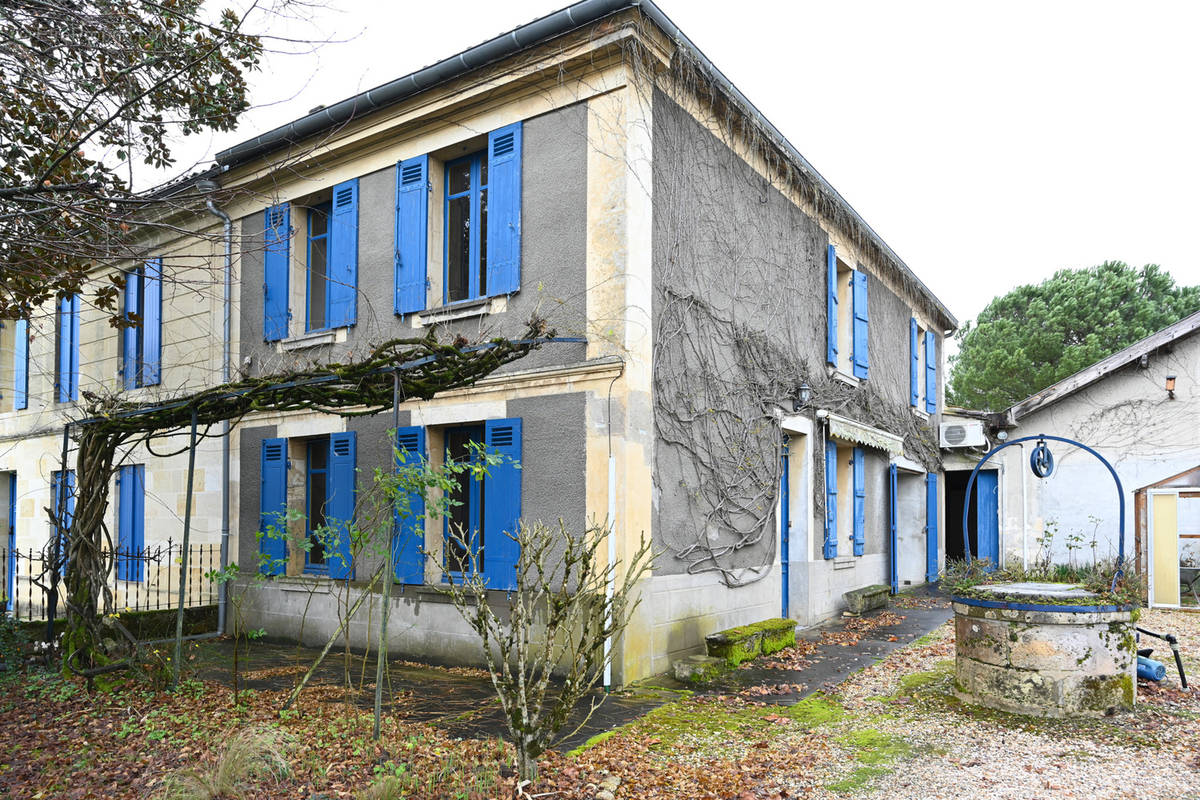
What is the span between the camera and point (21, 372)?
1312 cm

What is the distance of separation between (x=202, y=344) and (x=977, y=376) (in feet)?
96.7

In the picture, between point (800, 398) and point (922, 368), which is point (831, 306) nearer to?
point (800, 398)

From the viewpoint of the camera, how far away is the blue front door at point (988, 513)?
49.8 feet

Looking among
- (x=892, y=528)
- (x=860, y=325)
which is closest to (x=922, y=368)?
(x=892, y=528)

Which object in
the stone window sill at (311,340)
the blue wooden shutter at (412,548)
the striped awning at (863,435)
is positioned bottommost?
the blue wooden shutter at (412,548)

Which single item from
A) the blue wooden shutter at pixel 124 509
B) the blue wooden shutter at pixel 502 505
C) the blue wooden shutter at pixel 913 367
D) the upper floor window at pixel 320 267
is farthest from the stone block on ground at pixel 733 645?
the blue wooden shutter at pixel 913 367

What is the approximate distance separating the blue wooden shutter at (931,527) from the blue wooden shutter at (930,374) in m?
1.41

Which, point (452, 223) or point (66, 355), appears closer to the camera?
point (452, 223)

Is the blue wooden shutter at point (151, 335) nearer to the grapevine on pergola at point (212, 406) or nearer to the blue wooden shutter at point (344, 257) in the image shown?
the blue wooden shutter at point (344, 257)

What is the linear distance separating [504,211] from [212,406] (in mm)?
3078

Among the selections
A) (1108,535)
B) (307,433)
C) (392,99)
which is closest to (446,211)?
(392,99)

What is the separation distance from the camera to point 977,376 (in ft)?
108

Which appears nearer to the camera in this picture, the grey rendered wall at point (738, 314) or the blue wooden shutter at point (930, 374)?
the grey rendered wall at point (738, 314)

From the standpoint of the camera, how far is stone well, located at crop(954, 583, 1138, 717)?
598 centimetres
